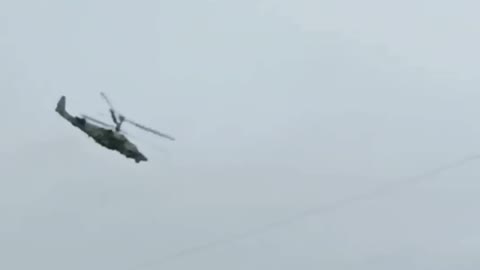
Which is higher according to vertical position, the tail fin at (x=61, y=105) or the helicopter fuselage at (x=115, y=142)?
the tail fin at (x=61, y=105)

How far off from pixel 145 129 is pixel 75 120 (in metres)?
8.80

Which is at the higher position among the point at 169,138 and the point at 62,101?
the point at 62,101

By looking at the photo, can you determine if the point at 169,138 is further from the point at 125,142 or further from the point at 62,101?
the point at 62,101

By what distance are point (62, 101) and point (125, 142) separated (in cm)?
1515

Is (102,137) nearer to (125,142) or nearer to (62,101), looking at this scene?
(125,142)

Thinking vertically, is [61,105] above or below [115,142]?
above

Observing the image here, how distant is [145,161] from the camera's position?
121 m

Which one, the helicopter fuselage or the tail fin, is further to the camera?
the tail fin

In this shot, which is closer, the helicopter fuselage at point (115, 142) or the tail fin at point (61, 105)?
the helicopter fuselage at point (115, 142)

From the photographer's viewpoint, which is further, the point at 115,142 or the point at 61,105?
the point at 61,105

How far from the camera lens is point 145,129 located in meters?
123

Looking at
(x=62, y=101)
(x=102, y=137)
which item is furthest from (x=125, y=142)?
(x=62, y=101)

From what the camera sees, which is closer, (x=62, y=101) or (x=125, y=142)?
(x=125, y=142)

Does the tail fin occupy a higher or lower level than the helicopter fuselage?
higher
